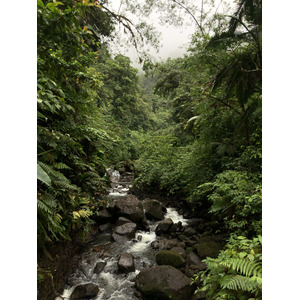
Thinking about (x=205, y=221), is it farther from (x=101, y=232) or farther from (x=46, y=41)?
(x=46, y=41)

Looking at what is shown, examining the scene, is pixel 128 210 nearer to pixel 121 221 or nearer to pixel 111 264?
pixel 121 221

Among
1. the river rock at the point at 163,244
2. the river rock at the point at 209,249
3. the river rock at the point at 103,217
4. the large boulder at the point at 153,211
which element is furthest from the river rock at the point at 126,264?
the large boulder at the point at 153,211

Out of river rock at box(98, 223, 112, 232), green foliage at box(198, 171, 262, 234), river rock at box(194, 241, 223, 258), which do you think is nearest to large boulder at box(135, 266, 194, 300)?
river rock at box(194, 241, 223, 258)

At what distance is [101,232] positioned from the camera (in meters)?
6.04

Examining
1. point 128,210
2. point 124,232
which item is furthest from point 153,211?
point 124,232

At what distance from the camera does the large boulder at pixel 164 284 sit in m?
3.35

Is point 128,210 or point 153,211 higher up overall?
point 128,210

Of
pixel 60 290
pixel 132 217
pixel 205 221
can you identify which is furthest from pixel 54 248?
pixel 205 221

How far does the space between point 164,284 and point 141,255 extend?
5.53 ft

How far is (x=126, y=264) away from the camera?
4371 mm

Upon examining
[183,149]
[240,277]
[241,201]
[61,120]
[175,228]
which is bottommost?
[175,228]

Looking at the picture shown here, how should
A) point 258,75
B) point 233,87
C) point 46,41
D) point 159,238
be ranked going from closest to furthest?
point 46,41
point 258,75
point 233,87
point 159,238
